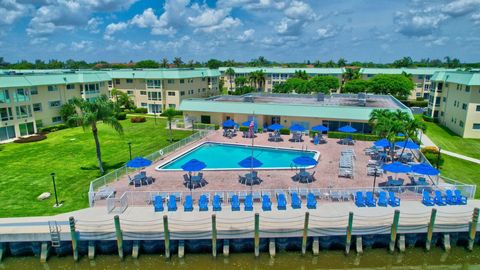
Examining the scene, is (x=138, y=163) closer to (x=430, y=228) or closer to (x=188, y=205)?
(x=188, y=205)

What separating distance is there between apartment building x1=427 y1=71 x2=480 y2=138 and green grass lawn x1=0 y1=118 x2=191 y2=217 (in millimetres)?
37191

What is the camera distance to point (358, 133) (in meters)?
38.8

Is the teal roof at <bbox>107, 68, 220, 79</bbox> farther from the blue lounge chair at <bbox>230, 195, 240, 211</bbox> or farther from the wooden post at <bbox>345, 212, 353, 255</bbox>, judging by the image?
the wooden post at <bbox>345, 212, 353, 255</bbox>

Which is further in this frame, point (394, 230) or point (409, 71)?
point (409, 71)

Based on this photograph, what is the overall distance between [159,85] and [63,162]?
3048 centimetres

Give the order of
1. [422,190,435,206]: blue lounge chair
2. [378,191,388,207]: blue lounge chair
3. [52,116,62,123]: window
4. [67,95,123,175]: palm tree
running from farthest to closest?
[52,116,62,123]: window
[67,95,123,175]: palm tree
[422,190,435,206]: blue lounge chair
[378,191,388,207]: blue lounge chair

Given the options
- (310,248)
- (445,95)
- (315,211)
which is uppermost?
(445,95)

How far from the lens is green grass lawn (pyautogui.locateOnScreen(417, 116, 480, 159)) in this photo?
3388 centimetres

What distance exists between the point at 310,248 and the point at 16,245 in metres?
17.1

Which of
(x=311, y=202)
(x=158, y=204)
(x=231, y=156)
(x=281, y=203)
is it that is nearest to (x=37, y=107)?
(x=231, y=156)

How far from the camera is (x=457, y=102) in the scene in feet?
140

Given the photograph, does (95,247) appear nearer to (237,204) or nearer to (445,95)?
(237,204)

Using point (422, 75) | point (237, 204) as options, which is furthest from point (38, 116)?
point (422, 75)

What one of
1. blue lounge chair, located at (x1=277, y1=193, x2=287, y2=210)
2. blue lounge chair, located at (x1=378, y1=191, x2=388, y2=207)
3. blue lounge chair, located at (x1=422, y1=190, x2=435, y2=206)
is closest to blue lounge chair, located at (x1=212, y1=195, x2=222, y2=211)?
blue lounge chair, located at (x1=277, y1=193, x2=287, y2=210)
